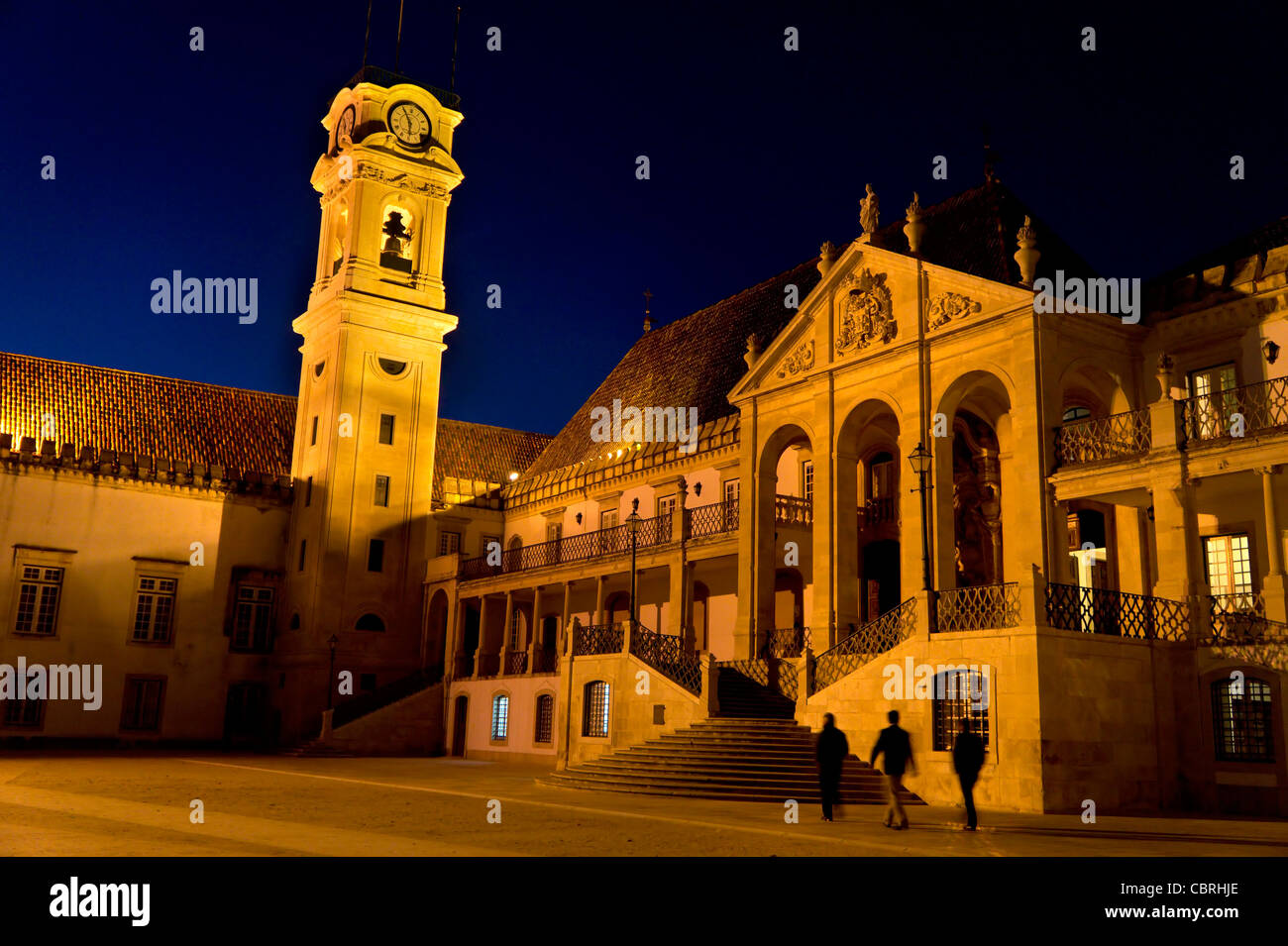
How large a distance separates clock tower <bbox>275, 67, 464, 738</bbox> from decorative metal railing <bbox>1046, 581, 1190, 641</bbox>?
2757 centimetres

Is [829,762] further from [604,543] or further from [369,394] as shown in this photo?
[369,394]

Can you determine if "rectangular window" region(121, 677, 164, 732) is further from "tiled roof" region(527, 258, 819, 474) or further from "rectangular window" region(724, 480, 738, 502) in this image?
"rectangular window" region(724, 480, 738, 502)

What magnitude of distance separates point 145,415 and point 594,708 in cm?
2610

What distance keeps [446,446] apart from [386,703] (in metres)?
A: 14.6

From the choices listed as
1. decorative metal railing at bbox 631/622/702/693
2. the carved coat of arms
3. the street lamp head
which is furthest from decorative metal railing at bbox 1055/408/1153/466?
decorative metal railing at bbox 631/622/702/693

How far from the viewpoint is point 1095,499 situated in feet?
73.2

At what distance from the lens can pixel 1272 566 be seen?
1944 centimetres

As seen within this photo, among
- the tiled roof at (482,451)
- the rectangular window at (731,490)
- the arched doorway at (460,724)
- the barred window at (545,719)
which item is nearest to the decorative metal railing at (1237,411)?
the rectangular window at (731,490)

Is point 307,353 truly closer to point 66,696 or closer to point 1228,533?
point 66,696

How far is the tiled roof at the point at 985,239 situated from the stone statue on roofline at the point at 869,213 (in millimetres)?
294

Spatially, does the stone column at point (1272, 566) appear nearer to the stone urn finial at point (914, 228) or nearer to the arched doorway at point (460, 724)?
the stone urn finial at point (914, 228)

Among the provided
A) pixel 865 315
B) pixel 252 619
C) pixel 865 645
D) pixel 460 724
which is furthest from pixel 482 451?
pixel 865 645

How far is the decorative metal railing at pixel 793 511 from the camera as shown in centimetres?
2950

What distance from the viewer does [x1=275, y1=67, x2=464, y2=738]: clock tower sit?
41.8m
